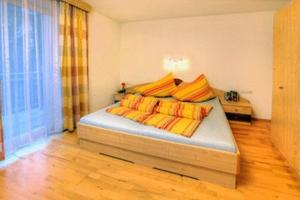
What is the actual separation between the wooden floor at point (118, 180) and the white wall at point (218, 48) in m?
1.76

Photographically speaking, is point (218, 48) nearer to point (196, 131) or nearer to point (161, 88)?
point (161, 88)

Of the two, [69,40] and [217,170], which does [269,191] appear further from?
[69,40]

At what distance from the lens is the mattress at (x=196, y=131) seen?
75.5 inches

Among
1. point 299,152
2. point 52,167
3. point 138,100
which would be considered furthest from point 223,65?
point 52,167

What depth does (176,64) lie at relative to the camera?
14.3 ft

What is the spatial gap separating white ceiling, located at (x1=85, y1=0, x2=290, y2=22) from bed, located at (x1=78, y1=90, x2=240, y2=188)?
1.91 metres

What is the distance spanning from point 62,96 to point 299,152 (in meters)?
3.18

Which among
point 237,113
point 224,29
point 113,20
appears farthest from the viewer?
point 113,20

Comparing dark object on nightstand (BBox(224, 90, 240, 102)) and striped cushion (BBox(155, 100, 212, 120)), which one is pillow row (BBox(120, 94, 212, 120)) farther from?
dark object on nightstand (BBox(224, 90, 240, 102))

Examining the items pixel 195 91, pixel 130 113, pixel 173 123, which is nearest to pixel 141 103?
pixel 130 113

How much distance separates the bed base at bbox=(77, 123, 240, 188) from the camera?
1836mm

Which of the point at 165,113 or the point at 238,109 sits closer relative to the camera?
the point at 165,113

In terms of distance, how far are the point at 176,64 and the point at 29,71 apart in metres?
2.83

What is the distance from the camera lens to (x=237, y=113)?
3.62 metres
